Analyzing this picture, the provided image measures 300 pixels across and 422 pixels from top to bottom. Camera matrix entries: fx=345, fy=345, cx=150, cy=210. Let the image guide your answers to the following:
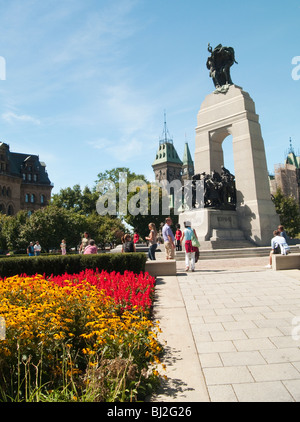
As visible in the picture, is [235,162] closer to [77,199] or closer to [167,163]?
[77,199]

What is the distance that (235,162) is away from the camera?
24.9 meters

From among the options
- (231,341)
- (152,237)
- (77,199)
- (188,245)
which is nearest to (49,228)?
(77,199)

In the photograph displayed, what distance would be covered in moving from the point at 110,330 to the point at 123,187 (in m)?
58.3

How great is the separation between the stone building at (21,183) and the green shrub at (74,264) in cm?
5828

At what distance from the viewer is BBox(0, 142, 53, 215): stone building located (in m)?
68.0

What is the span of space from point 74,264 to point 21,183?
66.8 m

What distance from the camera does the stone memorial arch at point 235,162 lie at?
2269 centimetres

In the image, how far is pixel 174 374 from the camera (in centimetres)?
423

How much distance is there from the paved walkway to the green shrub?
71.3 inches

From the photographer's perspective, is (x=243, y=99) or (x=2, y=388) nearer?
(x=2, y=388)
